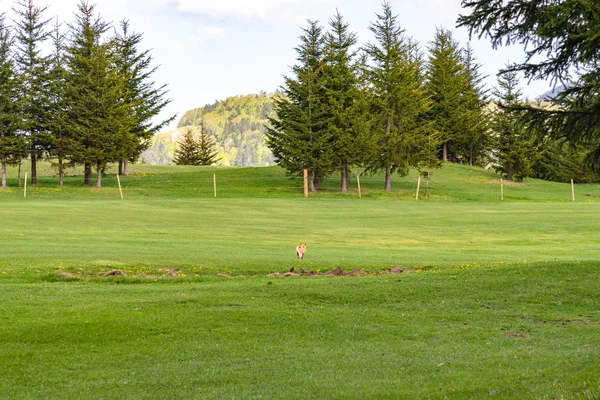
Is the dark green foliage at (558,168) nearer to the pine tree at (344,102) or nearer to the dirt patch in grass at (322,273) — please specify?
the pine tree at (344,102)

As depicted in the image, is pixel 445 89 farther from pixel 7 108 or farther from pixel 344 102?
pixel 7 108

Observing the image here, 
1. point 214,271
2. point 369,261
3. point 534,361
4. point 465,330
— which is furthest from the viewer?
point 369,261

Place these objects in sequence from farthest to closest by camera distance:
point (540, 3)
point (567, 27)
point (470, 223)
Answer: point (470, 223)
point (540, 3)
point (567, 27)

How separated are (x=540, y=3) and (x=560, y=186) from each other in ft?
205

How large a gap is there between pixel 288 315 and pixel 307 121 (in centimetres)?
4478

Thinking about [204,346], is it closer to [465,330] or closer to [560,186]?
[465,330]

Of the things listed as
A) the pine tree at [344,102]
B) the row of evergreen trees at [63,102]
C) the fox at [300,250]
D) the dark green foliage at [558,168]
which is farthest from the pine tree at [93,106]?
the dark green foliage at [558,168]

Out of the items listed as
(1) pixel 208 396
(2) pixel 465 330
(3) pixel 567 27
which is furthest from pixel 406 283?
(1) pixel 208 396

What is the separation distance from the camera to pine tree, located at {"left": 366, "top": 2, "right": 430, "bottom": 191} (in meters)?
59.7

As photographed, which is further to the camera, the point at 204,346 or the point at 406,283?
the point at 406,283

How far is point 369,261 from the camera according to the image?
19672mm

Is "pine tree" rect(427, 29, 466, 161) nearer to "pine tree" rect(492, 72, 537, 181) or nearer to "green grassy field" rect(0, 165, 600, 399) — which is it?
"pine tree" rect(492, 72, 537, 181)

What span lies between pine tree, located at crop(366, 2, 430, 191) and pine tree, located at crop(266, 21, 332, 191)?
626 centimetres

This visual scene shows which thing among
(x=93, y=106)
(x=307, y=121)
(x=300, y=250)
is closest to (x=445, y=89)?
(x=307, y=121)
